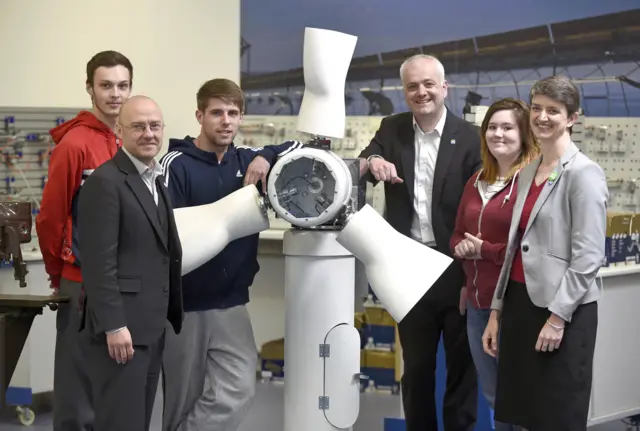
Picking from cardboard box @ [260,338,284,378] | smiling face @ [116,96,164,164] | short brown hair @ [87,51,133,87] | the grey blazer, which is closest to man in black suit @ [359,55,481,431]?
the grey blazer

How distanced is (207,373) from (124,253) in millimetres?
727

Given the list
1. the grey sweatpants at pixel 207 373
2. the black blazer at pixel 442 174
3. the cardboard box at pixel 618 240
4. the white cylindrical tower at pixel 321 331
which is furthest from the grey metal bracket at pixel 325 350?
the cardboard box at pixel 618 240

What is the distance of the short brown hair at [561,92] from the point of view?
2703 millimetres

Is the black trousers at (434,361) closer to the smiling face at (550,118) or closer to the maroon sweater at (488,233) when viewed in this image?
the maroon sweater at (488,233)

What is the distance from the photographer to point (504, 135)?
310 centimetres

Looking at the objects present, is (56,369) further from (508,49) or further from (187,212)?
(508,49)

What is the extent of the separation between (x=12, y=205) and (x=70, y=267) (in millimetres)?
377

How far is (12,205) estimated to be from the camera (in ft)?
11.0

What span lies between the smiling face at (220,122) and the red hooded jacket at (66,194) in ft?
1.25

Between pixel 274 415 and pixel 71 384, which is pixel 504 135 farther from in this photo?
pixel 274 415

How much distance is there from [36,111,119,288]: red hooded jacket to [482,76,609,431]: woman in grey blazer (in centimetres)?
147

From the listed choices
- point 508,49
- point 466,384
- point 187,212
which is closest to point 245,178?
point 187,212

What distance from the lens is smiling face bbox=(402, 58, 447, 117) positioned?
3.29 m

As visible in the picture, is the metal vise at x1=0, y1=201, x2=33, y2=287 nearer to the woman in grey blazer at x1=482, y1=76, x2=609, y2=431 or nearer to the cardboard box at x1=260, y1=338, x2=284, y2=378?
the woman in grey blazer at x1=482, y1=76, x2=609, y2=431
